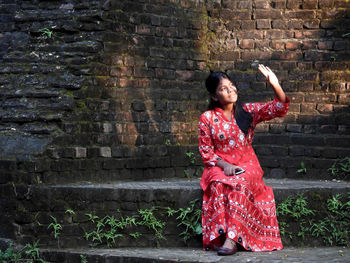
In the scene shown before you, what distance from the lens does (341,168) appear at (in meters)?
5.64

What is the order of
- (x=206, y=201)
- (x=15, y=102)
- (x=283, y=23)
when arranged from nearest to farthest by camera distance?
(x=206, y=201) < (x=15, y=102) < (x=283, y=23)

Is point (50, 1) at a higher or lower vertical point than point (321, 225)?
higher

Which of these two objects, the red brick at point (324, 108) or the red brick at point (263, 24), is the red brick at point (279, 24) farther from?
the red brick at point (324, 108)

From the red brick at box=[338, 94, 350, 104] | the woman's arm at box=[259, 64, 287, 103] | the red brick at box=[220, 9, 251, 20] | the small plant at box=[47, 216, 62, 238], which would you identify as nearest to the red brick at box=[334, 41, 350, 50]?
the red brick at box=[338, 94, 350, 104]

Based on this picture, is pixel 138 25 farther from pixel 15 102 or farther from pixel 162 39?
pixel 15 102

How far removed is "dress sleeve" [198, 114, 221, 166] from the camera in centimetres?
439

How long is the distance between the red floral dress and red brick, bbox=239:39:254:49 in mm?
1874

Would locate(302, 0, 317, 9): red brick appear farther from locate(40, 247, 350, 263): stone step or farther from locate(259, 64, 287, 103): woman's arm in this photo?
locate(40, 247, 350, 263): stone step

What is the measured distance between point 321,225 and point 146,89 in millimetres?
2336

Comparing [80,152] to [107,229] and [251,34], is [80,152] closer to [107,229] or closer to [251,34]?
[107,229]

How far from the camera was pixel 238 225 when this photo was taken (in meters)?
4.07

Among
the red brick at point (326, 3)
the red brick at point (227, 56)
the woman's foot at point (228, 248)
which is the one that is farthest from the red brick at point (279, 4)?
the woman's foot at point (228, 248)

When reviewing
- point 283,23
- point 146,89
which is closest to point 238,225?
point 146,89

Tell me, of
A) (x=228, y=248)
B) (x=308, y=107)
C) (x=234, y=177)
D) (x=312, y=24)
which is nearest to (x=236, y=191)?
(x=234, y=177)
